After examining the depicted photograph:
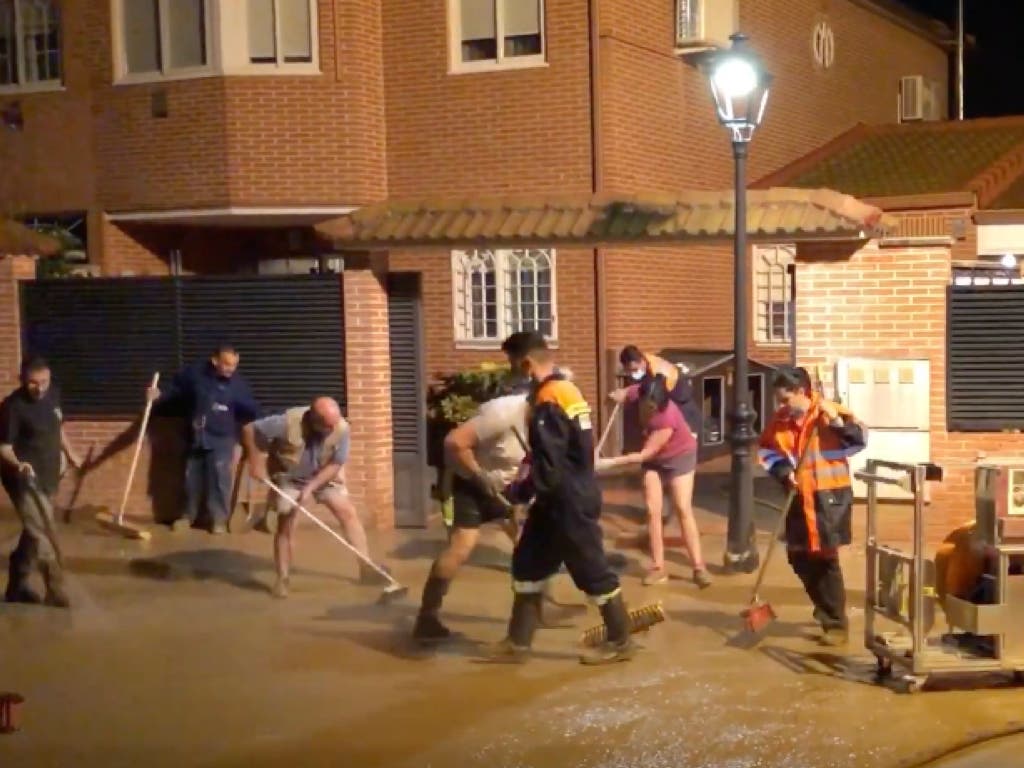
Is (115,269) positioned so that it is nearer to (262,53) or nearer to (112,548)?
(262,53)

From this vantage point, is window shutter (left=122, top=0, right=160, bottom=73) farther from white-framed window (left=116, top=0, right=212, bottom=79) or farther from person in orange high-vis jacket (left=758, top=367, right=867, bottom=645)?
person in orange high-vis jacket (left=758, top=367, right=867, bottom=645)

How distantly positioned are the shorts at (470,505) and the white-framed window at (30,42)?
11.5m

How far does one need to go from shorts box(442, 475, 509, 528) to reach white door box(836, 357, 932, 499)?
151 inches

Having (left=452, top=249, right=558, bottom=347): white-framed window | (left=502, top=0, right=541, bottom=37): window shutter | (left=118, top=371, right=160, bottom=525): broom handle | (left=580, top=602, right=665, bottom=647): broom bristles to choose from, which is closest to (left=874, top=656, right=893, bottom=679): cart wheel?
(left=580, top=602, right=665, bottom=647): broom bristles

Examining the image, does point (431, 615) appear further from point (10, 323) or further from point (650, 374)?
point (10, 323)

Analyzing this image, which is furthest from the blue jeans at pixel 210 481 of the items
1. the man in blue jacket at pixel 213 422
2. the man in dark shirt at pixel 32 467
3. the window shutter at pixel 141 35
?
the window shutter at pixel 141 35

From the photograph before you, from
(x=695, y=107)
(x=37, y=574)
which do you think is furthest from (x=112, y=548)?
(x=695, y=107)

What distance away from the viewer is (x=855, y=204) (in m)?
11.4

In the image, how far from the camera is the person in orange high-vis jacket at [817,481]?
8242 mm

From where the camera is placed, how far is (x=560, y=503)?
25.6 ft

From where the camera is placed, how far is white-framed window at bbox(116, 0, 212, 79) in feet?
55.4

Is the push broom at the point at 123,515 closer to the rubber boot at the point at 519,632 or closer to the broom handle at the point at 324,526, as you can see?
the broom handle at the point at 324,526

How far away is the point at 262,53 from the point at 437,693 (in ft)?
35.9

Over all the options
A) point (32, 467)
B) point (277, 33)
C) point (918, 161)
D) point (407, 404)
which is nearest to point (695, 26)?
point (918, 161)
